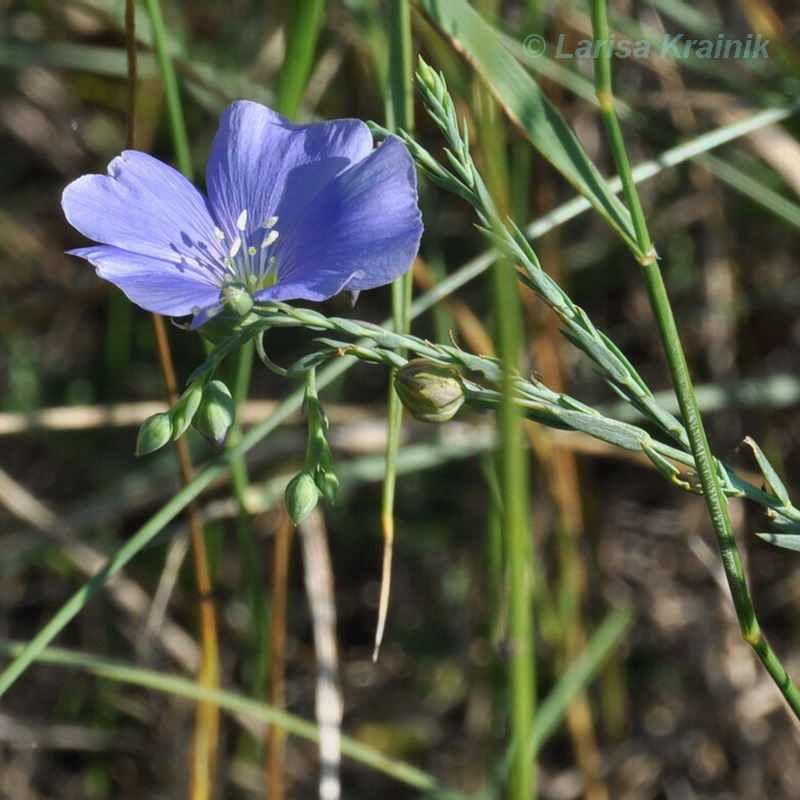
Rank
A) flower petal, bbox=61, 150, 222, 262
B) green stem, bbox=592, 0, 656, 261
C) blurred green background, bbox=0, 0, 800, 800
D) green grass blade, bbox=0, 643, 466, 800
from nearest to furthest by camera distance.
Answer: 1. green stem, bbox=592, 0, 656, 261
2. flower petal, bbox=61, 150, 222, 262
3. green grass blade, bbox=0, 643, 466, 800
4. blurred green background, bbox=0, 0, 800, 800

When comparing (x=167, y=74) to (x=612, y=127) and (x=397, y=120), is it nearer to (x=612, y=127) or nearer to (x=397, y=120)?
(x=397, y=120)

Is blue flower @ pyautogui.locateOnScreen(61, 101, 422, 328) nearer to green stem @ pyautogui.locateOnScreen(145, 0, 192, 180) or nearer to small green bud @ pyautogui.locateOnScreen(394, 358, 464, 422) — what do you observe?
small green bud @ pyautogui.locateOnScreen(394, 358, 464, 422)

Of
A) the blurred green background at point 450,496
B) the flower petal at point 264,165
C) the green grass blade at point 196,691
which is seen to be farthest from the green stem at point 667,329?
the blurred green background at point 450,496

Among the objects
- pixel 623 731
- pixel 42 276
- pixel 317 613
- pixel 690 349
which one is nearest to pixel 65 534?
pixel 317 613

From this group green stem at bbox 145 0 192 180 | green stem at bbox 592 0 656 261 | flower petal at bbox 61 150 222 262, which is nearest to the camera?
green stem at bbox 592 0 656 261

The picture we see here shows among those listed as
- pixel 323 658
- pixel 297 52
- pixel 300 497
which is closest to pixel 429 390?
pixel 300 497

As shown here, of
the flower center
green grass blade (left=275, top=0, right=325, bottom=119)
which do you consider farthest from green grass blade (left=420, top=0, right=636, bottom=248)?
the flower center

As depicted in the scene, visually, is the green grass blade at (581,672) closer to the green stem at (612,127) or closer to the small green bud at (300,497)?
the small green bud at (300,497)
